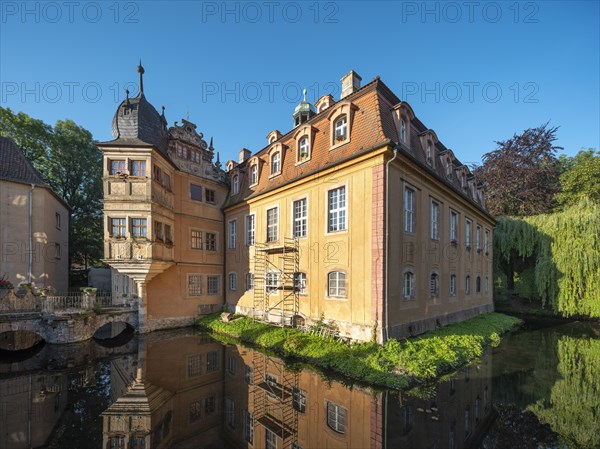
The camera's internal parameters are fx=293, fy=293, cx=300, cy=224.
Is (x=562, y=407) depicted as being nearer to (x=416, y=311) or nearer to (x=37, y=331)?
(x=416, y=311)

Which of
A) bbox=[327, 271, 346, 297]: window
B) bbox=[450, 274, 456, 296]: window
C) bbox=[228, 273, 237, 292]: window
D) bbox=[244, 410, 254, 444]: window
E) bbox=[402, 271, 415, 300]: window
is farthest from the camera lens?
bbox=[228, 273, 237, 292]: window

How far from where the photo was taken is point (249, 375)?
10.1m

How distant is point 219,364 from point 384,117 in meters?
12.0

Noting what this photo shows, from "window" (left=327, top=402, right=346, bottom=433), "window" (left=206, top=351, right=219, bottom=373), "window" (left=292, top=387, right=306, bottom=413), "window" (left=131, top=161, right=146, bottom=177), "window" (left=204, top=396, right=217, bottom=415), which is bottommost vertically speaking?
"window" (left=206, top=351, right=219, bottom=373)

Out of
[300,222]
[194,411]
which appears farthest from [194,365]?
[300,222]

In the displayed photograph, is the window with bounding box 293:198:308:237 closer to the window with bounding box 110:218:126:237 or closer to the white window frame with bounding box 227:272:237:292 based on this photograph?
the white window frame with bounding box 227:272:237:292

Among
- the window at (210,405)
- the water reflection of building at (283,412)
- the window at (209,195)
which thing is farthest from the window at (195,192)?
the window at (210,405)

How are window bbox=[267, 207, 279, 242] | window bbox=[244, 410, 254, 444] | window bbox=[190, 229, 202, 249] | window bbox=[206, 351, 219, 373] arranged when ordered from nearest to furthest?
window bbox=[244, 410, 254, 444], window bbox=[206, 351, 219, 373], window bbox=[267, 207, 279, 242], window bbox=[190, 229, 202, 249]

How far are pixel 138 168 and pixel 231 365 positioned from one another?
11613 mm

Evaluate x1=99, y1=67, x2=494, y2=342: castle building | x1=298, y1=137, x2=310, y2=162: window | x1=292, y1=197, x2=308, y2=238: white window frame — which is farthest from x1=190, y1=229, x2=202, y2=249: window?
x1=298, y1=137, x2=310, y2=162: window

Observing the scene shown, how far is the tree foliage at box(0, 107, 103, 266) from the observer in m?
24.7

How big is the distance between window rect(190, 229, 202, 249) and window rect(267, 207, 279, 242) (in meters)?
5.65

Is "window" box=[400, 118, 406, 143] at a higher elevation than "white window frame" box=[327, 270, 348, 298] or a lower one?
higher

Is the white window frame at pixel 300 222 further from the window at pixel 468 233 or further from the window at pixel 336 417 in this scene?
the window at pixel 468 233
